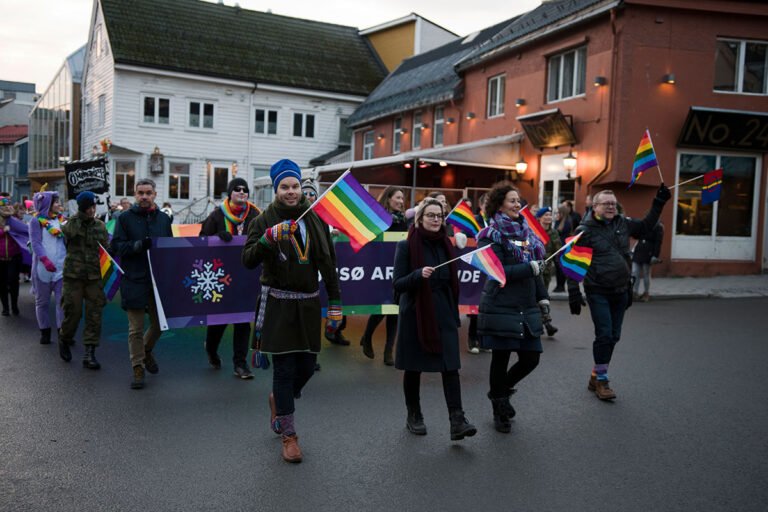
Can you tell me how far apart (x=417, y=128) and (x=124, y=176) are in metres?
14.1

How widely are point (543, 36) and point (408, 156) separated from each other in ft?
17.3

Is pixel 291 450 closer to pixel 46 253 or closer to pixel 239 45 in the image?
pixel 46 253

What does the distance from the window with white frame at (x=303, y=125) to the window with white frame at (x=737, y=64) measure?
869 inches

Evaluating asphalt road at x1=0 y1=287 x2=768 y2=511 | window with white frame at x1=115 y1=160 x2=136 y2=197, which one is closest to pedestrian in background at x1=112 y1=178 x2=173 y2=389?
asphalt road at x1=0 y1=287 x2=768 y2=511

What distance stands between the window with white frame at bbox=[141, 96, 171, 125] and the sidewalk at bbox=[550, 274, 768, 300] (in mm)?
23640

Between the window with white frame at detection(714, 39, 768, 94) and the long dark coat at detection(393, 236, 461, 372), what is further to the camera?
the window with white frame at detection(714, 39, 768, 94)

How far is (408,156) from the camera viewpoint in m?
18.5

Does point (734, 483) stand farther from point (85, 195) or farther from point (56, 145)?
point (56, 145)

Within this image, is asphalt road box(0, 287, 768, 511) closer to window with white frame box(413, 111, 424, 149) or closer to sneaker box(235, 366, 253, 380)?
sneaker box(235, 366, 253, 380)

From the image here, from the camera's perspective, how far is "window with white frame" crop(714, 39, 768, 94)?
17406 mm

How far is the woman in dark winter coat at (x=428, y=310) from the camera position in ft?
16.8

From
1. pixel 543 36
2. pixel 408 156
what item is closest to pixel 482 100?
pixel 543 36

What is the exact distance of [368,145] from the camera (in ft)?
106

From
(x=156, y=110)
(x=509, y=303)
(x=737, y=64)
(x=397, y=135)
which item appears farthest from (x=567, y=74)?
(x=156, y=110)
